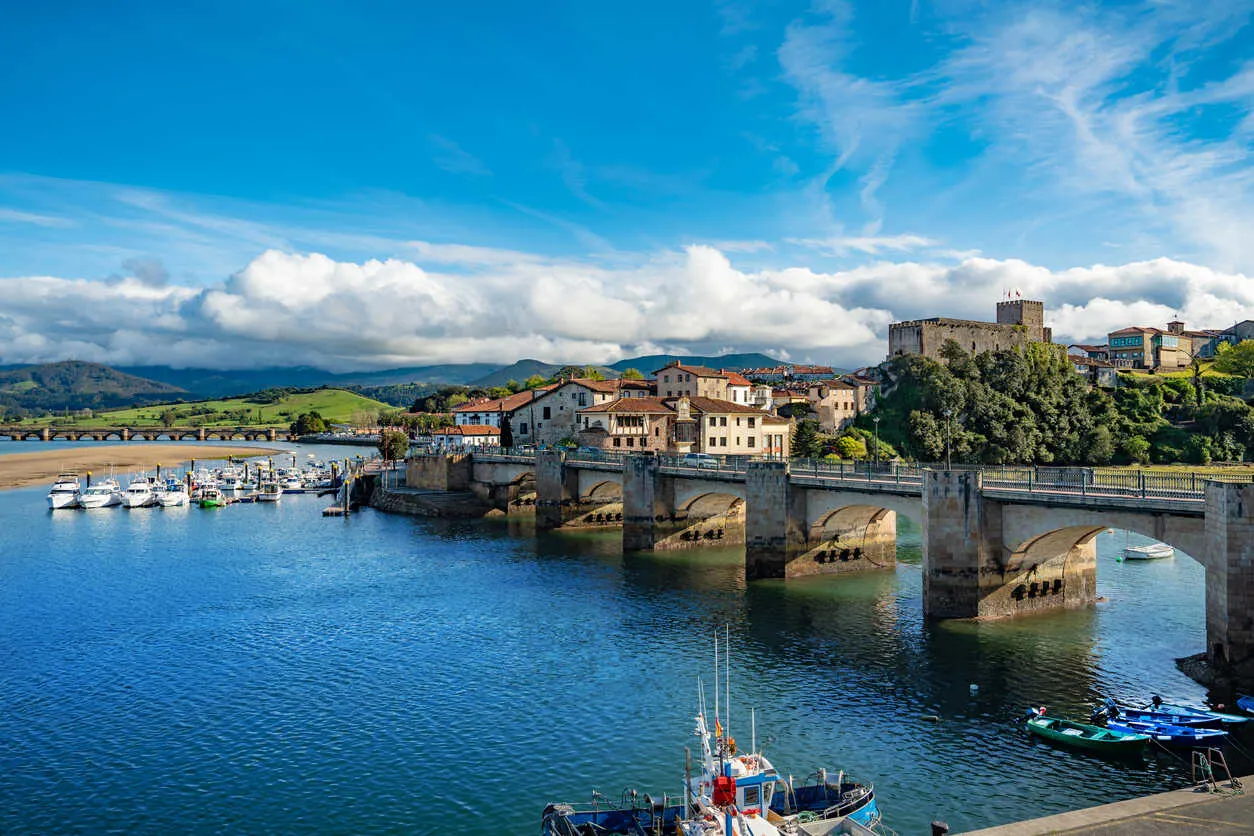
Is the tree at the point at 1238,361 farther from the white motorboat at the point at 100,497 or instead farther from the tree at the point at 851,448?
the white motorboat at the point at 100,497

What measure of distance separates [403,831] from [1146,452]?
142 metres

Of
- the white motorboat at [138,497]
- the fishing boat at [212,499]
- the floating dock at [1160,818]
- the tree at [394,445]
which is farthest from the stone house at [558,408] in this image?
the floating dock at [1160,818]

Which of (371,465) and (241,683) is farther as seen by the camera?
(371,465)

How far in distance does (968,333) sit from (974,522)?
129 m

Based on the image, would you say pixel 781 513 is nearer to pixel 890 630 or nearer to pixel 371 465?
pixel 890 630

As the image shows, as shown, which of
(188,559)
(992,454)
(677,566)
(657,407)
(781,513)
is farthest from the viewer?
(992,454)

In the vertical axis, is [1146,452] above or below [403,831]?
above

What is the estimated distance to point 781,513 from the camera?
6062cm

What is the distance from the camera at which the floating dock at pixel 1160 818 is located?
69.3 feet

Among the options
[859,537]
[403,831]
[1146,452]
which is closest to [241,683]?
[403,831]

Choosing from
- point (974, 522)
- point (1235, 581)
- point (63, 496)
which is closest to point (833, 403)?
point (974, 522)

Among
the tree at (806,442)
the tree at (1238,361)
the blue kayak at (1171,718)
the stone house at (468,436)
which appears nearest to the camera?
the blue kayak at (1171,718)

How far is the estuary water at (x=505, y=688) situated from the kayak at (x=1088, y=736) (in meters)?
0.66

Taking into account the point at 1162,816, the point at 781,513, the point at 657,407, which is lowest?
the point at 1162,816
